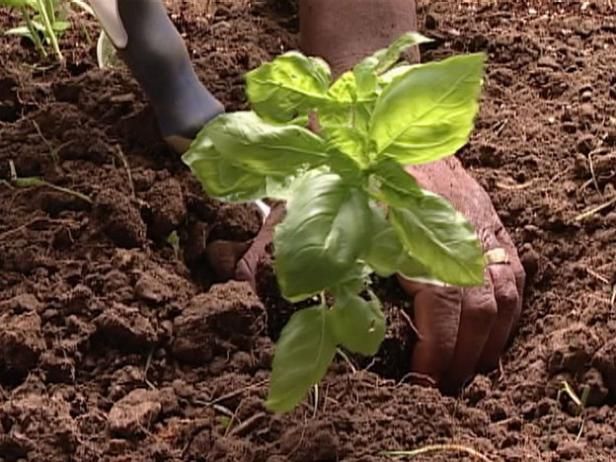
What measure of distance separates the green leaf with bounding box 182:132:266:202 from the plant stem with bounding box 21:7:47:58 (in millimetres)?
522

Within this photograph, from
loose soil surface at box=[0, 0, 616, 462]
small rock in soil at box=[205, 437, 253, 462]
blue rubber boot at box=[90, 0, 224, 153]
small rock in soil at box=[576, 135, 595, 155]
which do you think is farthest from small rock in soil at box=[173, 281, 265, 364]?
small rock in soil at box=[576, 135, 595, 155]

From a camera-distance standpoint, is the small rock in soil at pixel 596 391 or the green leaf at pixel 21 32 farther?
the green leaf at pixel 21 32

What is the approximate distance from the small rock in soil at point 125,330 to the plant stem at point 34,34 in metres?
0.45

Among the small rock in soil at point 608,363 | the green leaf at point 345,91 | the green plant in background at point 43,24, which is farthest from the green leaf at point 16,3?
the small rock in soil at point 608,363

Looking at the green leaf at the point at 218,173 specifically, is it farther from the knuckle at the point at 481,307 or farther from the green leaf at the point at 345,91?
the knuckle at the point at 481,307

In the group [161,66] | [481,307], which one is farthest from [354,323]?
[161,66]

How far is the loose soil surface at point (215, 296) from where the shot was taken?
2.77 ft

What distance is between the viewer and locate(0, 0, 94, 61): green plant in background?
1.26m

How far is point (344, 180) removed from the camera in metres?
0.78

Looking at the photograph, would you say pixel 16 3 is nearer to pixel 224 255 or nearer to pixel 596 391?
pixel 224 255

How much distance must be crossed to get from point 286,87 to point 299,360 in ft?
0.56

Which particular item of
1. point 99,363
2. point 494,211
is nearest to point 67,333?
point 99,363

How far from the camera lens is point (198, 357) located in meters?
0.91

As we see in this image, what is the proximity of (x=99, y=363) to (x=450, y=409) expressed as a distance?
0.83 ft
